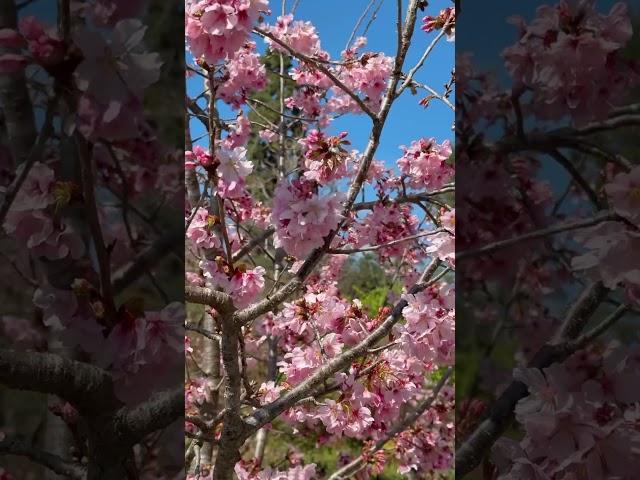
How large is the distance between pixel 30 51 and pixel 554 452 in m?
0.89

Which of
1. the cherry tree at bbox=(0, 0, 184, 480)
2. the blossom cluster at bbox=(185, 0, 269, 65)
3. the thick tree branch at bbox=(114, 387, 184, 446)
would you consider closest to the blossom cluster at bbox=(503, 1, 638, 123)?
the cherry tree at bbox=(0, 0, 184, 480)

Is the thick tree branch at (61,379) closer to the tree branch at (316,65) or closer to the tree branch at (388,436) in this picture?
the tree branch at (316,65)

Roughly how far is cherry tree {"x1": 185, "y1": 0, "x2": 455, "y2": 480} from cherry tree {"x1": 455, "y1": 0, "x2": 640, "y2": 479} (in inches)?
38.8

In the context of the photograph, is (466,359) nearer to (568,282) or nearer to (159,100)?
(568,282)

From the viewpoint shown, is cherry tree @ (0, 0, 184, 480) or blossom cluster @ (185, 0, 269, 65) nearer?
cherry tree @ (0, 0, 184, 480)

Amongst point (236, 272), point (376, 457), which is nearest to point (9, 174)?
point (236, 272)

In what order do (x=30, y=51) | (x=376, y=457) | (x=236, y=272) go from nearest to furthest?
(x=30, y=51) < (x=236, y=272) < (x=376, y=457)

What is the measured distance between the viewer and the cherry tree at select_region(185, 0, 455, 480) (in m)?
2.03

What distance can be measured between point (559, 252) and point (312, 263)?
1.33m

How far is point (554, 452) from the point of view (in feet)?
2.66

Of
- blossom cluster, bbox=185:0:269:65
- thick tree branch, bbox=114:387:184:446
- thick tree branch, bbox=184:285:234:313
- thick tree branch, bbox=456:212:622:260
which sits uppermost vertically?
blossom cluster, bbox=185:0:269:65

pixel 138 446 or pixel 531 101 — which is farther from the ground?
pixel 531 101

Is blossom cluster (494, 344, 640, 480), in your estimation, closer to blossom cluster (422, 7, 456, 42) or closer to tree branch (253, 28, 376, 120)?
tree branch (253, 28, 376, 120)

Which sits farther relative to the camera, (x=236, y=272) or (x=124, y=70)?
(x=236, y=272)
